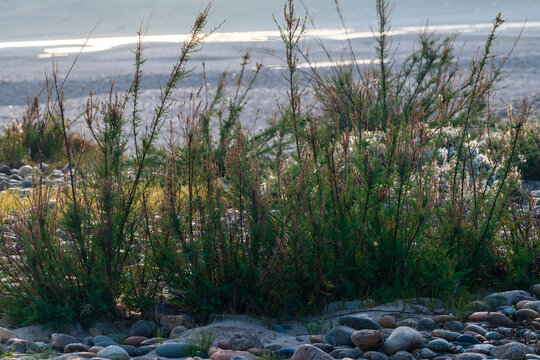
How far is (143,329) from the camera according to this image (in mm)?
3504

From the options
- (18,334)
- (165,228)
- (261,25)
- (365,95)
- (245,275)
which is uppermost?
(261,25)

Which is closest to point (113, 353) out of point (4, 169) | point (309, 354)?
point (309, 354)

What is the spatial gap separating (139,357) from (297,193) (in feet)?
3.66

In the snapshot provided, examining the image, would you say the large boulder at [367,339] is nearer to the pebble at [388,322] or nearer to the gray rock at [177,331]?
the pebble at [388,322]

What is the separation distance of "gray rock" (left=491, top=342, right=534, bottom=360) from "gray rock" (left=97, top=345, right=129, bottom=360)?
157 cm

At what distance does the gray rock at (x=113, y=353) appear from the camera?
2938 mm

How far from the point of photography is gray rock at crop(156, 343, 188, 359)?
304 centimetres

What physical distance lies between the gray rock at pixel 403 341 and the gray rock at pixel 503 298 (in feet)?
2.28

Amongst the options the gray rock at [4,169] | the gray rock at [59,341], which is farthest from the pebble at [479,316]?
the gray rock at [4,169]

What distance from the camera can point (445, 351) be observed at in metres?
2.98

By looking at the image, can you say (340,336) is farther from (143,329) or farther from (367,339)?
(143,329)

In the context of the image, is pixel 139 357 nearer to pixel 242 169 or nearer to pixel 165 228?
pixel 165 228

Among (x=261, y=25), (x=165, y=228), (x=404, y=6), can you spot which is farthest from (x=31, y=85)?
(x=404, y=6)

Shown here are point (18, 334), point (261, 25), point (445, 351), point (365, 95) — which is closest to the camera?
point (445, 351)
